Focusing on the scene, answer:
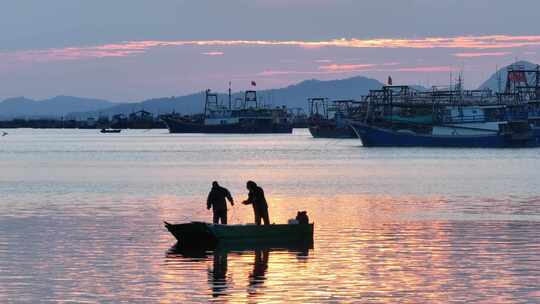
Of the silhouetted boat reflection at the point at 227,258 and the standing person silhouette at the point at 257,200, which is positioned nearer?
the silhouetted boat reflection at the point at 227,258

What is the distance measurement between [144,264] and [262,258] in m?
3.58

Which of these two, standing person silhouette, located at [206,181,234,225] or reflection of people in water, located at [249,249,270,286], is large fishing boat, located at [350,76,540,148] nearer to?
standing person silhouette, located at [206,181,234,225]

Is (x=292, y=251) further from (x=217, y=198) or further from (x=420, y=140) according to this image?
(x=420, y=140)

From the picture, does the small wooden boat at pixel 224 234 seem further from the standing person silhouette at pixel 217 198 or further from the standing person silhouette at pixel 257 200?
the standing person silhouette at pixel 217 198

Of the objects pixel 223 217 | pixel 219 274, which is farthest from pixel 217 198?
→ pixel 219 274

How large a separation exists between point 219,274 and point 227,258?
3877 millimetres

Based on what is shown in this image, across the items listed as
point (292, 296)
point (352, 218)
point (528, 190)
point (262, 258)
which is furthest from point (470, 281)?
point (528, 190)

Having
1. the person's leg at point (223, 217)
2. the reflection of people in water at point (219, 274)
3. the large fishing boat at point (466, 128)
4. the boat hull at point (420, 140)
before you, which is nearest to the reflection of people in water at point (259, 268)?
the reflection of people in water at point (219, 274)

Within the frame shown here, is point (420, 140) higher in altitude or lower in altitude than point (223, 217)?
lower

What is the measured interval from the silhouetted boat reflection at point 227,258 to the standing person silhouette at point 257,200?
1242mm

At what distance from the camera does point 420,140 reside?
616 feet

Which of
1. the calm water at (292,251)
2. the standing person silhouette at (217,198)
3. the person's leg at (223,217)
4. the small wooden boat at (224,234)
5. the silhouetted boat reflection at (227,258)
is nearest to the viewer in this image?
the calm water at (292,251)

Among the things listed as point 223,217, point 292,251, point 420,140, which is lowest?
point 420,140

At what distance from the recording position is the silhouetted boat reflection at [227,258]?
3150cm
